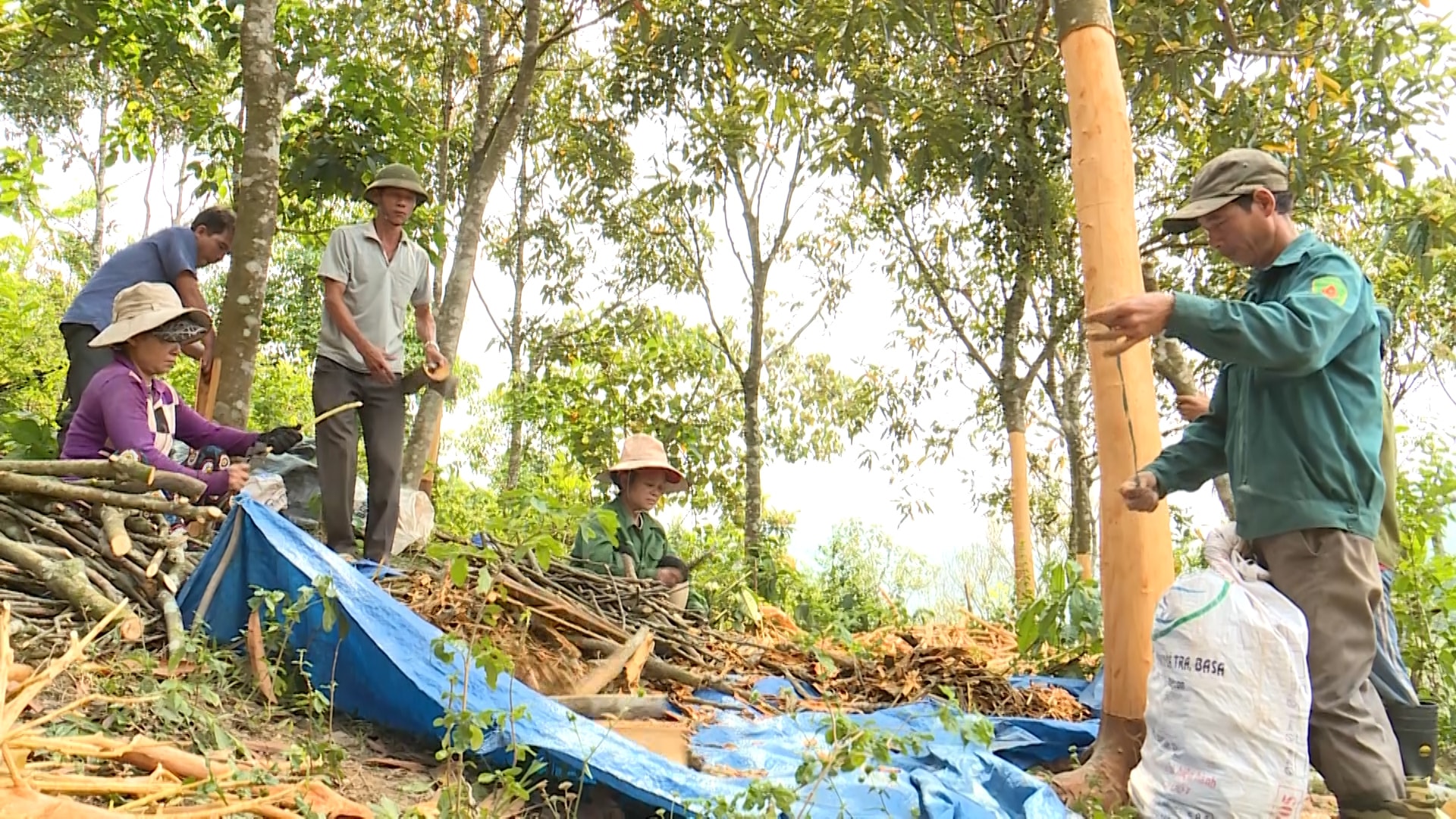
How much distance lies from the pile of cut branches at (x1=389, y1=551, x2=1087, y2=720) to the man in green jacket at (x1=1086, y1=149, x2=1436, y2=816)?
1.44 m

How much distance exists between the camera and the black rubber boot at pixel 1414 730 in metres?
2.46

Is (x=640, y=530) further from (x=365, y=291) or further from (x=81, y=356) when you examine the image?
(x=81, y=356)

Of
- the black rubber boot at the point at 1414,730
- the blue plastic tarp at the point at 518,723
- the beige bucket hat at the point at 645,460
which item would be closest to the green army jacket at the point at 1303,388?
the black rubber boot at the point at 1414,730

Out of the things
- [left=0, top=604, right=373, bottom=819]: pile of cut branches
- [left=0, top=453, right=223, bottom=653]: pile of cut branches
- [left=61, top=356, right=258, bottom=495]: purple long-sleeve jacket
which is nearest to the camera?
[left=0, top=604, right=373, bottom=819]: pile of cut branches

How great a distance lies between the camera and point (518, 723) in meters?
2.27

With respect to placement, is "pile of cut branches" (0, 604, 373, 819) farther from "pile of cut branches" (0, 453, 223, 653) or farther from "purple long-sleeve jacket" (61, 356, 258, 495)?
"purple long-sleeve jacket" (61, 356, 258, 495)

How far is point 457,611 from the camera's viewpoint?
3379 mm

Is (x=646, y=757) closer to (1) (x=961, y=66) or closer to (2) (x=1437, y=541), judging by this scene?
(2) (x=1437, y=541)

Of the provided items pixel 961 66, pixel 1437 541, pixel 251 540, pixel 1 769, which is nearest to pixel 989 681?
pixel 1437 541

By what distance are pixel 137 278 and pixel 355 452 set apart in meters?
1.29

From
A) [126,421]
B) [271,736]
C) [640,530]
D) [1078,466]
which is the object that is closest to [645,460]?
[640,530]

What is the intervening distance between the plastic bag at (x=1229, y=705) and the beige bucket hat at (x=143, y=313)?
9.98 ft

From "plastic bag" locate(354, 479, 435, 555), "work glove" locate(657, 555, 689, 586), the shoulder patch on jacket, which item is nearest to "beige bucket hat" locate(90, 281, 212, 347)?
"plastic bag" locate(354, 479, 435, 555)

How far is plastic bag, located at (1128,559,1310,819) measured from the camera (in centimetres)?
205
